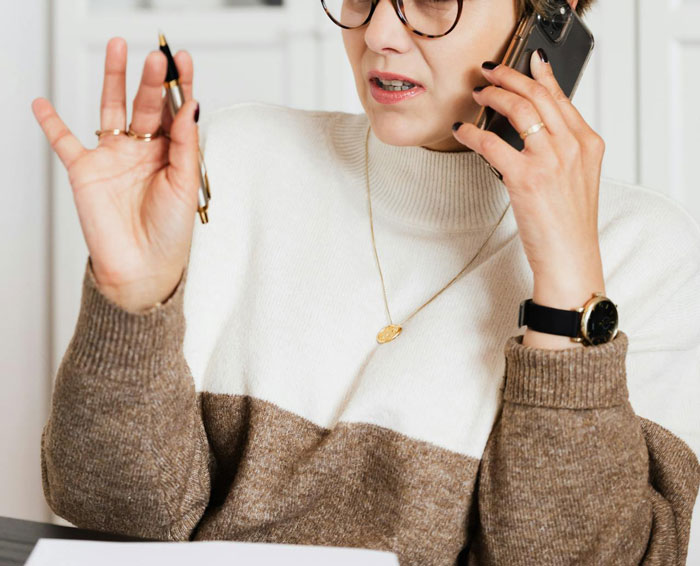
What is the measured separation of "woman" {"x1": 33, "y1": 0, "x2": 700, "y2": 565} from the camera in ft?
2.94

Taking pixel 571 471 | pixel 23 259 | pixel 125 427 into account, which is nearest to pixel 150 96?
pixel 125 427

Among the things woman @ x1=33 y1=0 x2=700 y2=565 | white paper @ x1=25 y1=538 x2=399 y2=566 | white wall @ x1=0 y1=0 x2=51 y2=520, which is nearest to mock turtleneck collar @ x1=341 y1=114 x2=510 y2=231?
woman @ x1=33 y1=0 x2=700 y2=565

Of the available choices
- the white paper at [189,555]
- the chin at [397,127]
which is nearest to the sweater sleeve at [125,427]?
the white paper at [189,555]

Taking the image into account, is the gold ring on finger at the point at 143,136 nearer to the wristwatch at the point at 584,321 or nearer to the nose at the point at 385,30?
the nose at the point at 385,30

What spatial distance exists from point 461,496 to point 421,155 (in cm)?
46

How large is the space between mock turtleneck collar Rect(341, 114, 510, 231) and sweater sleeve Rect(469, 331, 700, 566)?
0.24 m

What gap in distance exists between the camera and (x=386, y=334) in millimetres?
1115

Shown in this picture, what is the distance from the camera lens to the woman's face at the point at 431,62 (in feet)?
3.45

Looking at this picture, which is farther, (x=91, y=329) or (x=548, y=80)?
(x=548, y=80)

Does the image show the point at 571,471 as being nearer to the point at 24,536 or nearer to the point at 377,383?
the point at 377,383

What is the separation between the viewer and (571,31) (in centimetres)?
111

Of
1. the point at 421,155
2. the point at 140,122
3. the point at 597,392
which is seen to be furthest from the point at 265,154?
the point at 597,392

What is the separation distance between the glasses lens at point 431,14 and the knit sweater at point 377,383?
186 mm

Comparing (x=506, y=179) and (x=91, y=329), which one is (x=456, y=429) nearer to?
(x=506, y=179)
